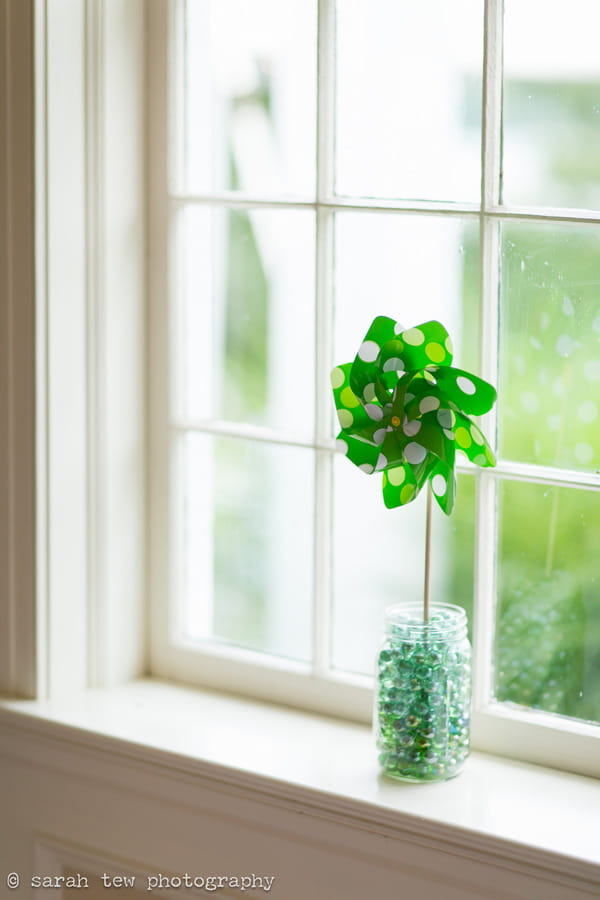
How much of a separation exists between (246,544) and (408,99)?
70cm

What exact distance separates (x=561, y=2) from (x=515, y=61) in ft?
0.28

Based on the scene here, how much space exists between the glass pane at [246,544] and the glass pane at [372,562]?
0.07m

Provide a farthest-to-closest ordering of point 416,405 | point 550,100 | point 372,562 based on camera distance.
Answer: point 372,562, point 550,100, point 416,405

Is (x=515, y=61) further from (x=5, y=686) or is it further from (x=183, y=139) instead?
(x=5, y=686)

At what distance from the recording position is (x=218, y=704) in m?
1.74

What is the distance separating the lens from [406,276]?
1617 mm

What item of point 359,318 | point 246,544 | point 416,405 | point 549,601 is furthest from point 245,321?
point 549,601

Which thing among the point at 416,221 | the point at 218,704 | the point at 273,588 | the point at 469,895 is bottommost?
the point at 469,895

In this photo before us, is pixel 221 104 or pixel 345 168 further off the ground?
pixel 221 104

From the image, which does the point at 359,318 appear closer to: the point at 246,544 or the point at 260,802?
the point at 246,544

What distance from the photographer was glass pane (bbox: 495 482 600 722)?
1493mm

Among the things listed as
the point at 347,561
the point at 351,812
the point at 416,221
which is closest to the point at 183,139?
the point at 416,221

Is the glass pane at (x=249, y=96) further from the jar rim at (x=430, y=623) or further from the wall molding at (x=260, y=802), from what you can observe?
the wall molding at (x=260, y=802)

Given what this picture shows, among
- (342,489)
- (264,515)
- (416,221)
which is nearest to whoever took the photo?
(416,221)
